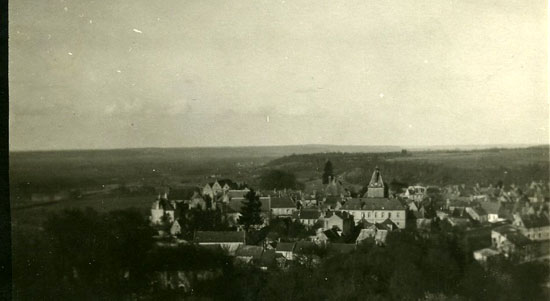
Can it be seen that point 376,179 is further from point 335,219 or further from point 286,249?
point 286,249

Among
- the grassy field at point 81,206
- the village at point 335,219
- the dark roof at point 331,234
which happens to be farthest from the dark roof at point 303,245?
the grassy field at point 81,206

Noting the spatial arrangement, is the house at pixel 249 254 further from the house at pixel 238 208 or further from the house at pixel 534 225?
the house at pixel 534 225

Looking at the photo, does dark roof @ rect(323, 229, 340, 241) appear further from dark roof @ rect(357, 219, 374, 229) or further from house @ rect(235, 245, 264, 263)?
house @ rect(235, 245, 264, 263)

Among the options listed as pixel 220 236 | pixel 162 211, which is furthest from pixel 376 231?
pixel 162 211

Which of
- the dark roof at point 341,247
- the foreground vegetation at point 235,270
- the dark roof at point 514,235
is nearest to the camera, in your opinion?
the dark roof at point 514,235

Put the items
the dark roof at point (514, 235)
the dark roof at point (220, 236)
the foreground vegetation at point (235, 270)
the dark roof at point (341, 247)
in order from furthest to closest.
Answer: the dark roof at point (220, 236)
the dark roof at point (341, 247)
the foreground vegetation at point (235, 270)
the dark roof at point (514, 235)

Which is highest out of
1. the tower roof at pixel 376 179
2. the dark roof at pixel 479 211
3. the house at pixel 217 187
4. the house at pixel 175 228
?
the tower roof at pixel 376 179

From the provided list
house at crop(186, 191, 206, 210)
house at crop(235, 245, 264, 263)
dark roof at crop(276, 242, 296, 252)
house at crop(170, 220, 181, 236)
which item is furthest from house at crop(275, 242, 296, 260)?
house at crop(170, 220, 181, 236)
